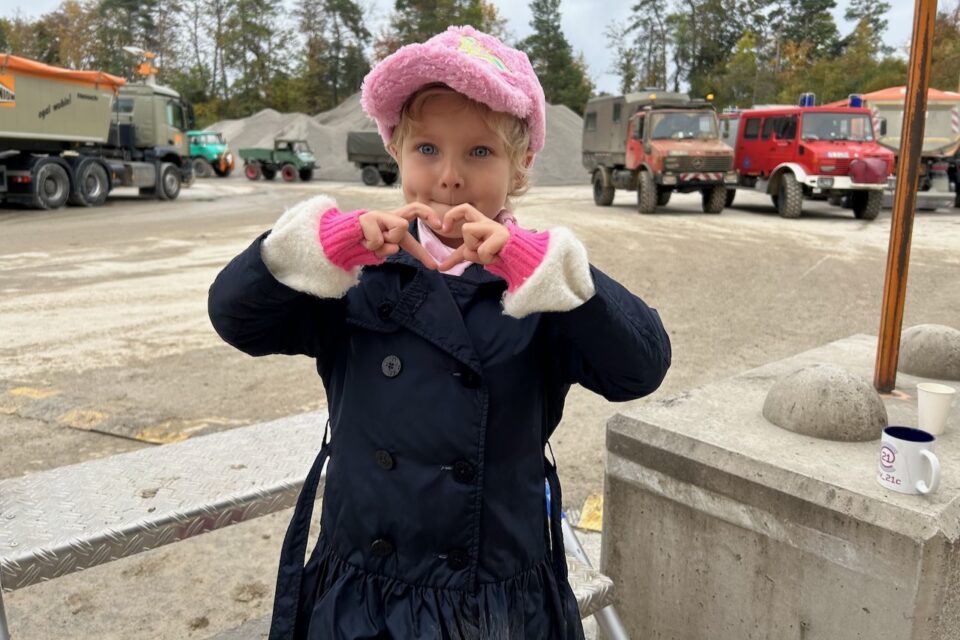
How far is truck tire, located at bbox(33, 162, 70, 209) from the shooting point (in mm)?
17016

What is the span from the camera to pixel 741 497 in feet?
7.11

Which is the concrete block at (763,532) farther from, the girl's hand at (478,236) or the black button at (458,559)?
the girl's hand at (478,236)

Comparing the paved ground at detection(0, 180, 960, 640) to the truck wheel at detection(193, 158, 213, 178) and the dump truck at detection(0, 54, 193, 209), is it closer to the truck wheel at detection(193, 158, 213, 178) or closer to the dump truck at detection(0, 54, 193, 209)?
the dump truck at detection(0, 54, 193, 209)

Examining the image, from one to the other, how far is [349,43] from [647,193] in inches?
1917

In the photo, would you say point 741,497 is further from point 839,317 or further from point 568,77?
point 568,77

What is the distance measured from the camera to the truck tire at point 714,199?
54.8ft

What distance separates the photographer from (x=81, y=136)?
1838 centimetres

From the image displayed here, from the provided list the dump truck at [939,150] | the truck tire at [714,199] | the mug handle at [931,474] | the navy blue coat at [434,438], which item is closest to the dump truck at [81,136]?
the truck tire at [714,199]

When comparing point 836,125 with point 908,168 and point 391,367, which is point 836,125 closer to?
point 908,168

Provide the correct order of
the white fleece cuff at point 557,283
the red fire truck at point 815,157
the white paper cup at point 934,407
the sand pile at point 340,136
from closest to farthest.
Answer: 1. the white fleece cuff at point 557,283
2. the white paper cup at point 934,407
3. the red fire truck at point 815,157
4. the sand pile at point 340,136

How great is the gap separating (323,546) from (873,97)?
22223 millimetres

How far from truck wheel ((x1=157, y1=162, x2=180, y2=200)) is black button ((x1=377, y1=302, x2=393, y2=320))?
21.7 metres

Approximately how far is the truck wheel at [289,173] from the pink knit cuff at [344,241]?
104ft

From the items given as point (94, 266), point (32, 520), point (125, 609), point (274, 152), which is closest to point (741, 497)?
point (32, 520)
